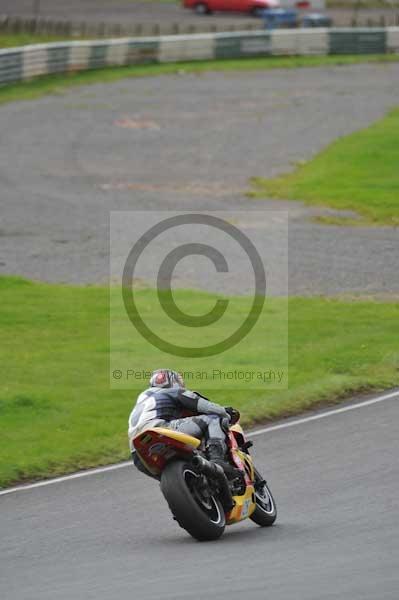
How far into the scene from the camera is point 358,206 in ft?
95.3

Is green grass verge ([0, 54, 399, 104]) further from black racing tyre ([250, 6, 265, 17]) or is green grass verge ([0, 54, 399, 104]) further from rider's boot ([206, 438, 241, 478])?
rider's boot ([206, 438, 241, 478])

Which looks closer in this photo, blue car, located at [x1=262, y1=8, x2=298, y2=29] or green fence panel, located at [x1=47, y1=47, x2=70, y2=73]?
green fence panel, located at [x1=47, y1=47, x2=70, y2=73]

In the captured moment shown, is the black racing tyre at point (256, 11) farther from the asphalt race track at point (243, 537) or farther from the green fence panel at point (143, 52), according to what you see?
the asphalt race track at point (243, 537)

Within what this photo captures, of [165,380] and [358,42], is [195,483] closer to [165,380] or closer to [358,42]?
[165,380]

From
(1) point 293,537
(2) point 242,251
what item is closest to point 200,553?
(1) point 293,537

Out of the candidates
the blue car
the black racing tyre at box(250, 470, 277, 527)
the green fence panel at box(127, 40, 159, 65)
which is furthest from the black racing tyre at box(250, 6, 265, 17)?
the black racing tyre at box(250, 470, 277, 527)

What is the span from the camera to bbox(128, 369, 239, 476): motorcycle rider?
411 inches

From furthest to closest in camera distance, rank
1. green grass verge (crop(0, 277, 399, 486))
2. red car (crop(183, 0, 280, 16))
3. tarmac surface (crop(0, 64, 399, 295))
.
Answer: red car (crop(183, 0, 280, 16)) < tarmac surface (crop(0, 64, 399, 295)) < green grass verge (crop(0, 277, 399, 486))

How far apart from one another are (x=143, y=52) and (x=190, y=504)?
131ft

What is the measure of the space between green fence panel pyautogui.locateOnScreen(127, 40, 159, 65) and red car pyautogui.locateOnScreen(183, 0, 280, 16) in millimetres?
20338

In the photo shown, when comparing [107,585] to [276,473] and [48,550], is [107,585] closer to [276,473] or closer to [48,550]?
A: [48,550]

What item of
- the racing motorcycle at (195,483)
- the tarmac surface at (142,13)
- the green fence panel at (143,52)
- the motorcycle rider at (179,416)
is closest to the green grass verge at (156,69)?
the green fence panel at (143,52)

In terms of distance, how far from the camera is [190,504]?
32.2 feet

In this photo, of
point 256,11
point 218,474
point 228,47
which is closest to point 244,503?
point 218,474
